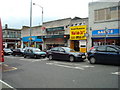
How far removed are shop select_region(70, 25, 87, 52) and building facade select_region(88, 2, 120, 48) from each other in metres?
1.01

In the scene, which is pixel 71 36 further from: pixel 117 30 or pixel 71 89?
pixel 71 89

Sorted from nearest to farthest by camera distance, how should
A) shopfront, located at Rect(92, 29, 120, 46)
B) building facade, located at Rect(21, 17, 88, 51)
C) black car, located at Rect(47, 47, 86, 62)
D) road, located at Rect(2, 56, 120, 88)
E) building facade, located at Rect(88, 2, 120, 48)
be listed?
road, located at Rect(2, 56, 120, 88) → black car, located at Rect(47, 47, 86, 62) → shopfront, located at Rect(92, 29, 120, 46) → building facade, located at Rect(88, 2, 120, 48) → building facade, located at Rect(21, 17, 88, 51)

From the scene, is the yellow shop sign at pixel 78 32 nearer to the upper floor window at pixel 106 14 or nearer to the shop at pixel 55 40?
the shop at pixel 55 40

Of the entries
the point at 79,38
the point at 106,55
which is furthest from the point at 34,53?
the point at 106,55

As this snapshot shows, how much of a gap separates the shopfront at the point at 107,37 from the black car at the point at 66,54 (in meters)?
5.51

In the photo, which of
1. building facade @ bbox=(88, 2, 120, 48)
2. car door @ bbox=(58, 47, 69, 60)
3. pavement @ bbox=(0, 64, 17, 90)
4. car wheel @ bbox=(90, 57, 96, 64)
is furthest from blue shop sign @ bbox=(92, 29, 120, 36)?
pavement @ bbox=(0, 64, 17, 90)

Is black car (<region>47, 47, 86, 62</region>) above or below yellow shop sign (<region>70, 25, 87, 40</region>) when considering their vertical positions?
below

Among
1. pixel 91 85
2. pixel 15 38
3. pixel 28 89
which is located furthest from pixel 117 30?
pixel 15 38

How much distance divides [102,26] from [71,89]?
53.9 ft

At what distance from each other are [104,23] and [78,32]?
4.35m

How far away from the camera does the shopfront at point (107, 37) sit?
62.4ft

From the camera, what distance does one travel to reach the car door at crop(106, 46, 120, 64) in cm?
1089

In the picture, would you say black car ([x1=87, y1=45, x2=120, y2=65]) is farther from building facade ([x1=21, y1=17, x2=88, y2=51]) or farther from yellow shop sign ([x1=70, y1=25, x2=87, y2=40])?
building facade ([x1=21, y1=17, x2=88, y2=51])

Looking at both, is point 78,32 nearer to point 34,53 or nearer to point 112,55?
point 34,53
